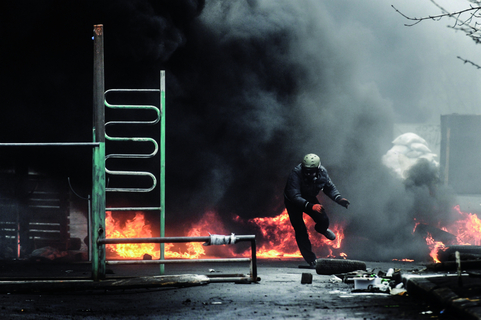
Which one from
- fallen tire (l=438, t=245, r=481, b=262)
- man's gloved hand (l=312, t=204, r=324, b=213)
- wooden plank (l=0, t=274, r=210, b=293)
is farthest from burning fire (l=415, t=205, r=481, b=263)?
wooden plank (l=0, t=274, r=210, b=293)

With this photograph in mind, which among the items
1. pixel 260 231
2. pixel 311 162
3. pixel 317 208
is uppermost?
pixel 311 162

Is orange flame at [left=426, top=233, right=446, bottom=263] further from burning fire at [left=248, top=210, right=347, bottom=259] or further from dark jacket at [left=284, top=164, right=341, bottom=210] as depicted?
dark jacket at [left=284, top=164, right=341, bottom=210]

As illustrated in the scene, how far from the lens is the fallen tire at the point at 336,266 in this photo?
7.44 metres

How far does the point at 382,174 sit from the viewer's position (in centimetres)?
1526

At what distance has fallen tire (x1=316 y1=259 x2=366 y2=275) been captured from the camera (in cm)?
744

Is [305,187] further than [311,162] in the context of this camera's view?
Yes

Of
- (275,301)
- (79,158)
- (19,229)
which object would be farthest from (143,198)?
(275,301)

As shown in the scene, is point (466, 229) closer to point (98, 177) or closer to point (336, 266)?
point (336, 266)

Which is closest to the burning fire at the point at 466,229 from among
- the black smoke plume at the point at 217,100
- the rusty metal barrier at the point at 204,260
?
the black smoke plume at the point at 217,100

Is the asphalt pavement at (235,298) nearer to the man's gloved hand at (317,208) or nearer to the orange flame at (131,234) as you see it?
the man's gloved hand at (317,208)

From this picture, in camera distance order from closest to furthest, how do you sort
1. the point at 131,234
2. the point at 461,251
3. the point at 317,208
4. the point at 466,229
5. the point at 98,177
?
the point at 98,177
the point at 317,208
the point at 461,251
the point at 131,234
the point at 466,229

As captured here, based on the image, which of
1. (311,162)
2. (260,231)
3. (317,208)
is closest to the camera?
(317,208)

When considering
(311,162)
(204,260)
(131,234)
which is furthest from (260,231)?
(204,260)

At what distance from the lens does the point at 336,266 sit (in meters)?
7.48
